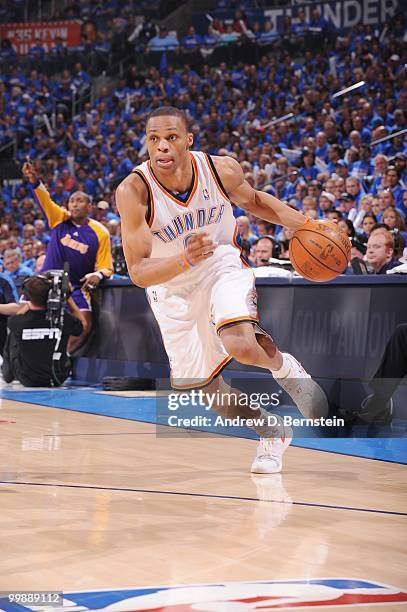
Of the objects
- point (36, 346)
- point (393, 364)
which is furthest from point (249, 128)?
point (393, 364)

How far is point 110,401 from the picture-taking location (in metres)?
8.45

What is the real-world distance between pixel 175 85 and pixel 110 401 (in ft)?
51.2

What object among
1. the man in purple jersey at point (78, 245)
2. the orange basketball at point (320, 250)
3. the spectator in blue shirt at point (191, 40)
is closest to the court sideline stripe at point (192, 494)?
the orange basketball at point (320, 250)

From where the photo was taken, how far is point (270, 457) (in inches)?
193

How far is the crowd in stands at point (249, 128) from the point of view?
12.2 m

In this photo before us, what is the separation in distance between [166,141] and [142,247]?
2.09 feet

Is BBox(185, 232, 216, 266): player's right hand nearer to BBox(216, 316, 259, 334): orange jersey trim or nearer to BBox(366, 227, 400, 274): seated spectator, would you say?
BBox(216, 316, 259, 334): orange jersey trim

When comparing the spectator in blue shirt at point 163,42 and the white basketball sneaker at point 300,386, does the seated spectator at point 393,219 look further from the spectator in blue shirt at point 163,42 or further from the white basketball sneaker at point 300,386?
the spectator in blue shirt at point 163,42

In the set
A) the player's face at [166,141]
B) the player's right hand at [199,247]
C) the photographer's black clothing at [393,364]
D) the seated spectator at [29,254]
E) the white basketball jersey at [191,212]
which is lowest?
the photographer's black clothing at [393,364]

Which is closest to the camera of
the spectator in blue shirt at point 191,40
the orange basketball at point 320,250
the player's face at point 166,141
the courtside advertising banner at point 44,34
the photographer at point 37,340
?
the player's face at point 166,141

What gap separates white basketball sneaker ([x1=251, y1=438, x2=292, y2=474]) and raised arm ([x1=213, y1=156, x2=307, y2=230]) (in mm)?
1212

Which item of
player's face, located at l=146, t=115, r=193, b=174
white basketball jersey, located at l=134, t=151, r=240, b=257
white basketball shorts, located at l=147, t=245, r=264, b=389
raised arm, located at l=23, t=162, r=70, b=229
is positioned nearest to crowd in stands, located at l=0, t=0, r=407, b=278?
raised arm, located at l=23, t=162, r=70, b=229

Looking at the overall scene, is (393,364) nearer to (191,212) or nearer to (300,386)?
(300,386)

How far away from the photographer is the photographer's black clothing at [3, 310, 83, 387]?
9.53 meters
